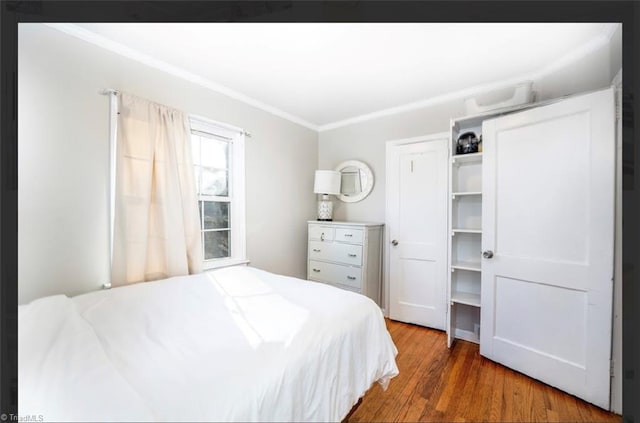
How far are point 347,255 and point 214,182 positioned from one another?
1456mm

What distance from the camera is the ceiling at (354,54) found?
128 centimetres

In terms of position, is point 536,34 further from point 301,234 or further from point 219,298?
point 301,234

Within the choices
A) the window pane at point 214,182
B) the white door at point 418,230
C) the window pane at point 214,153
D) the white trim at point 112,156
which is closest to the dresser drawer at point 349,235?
the white door at point 418,230

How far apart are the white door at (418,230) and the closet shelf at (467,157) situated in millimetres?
212

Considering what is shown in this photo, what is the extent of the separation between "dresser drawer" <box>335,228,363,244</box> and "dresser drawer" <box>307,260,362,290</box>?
10.9 inches

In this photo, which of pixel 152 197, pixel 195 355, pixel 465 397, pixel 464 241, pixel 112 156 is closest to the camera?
pixel 195 355

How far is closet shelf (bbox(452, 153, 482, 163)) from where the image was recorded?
1894 mm

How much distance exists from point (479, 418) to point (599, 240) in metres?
1.15

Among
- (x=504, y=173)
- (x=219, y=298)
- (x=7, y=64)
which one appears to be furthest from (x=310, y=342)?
(x=504, y=173)

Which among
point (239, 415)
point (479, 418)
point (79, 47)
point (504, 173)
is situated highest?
point (79, 47)

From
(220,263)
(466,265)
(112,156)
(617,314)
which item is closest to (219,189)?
(220,263)

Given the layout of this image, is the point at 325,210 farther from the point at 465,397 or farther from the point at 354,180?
the point at 465,397

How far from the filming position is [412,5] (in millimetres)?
847

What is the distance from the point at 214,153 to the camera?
204cm
